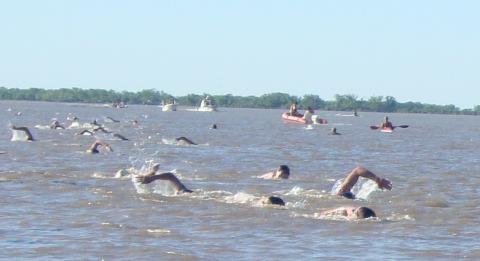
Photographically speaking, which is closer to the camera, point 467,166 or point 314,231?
Result: point 314,231

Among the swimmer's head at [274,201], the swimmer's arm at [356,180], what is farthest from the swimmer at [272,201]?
the swimmer's arm at [356,180]

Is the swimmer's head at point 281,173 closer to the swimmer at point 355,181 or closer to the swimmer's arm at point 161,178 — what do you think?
the swimmer at point 355,181

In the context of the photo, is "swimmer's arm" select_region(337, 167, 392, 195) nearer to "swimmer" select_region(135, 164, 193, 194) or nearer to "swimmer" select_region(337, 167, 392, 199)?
"swimmer" select_region(337, 167, 392, 199)

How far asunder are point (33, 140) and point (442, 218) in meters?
27.3

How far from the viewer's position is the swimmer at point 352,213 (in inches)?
854

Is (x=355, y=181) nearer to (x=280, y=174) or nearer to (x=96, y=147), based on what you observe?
(x=280, y=174)

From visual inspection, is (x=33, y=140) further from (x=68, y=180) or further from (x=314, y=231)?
(x=314, y=231)

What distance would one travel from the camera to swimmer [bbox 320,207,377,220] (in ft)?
71.2

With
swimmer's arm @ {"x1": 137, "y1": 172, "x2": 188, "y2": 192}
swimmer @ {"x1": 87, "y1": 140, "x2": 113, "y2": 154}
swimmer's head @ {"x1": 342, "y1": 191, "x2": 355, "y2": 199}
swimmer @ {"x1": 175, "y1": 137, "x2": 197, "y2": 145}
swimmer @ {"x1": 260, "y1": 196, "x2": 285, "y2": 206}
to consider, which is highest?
swimmer's arm @ {"x1": 137, "y1": 172, "x2": 188, "y2": 192}

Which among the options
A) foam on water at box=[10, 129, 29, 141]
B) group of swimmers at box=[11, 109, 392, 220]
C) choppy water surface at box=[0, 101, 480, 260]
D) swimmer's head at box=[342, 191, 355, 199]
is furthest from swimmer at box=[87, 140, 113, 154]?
swimmer's head at box=[342, 191, 355, 199]

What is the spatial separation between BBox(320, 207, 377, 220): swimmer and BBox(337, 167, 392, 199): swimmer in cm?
157

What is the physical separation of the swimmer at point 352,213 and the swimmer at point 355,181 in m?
1.57

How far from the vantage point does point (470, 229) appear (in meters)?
21.2

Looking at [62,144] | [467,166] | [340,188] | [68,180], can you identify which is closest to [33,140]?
[62,144]
